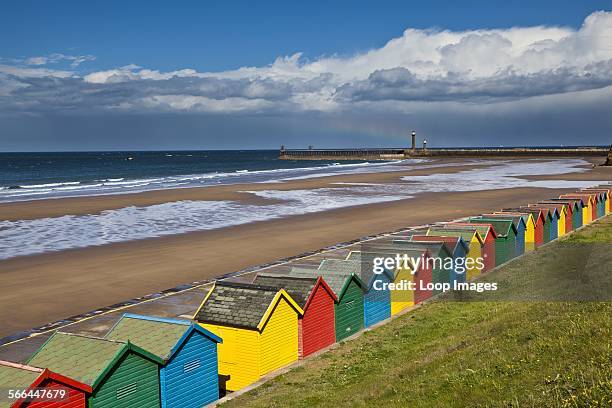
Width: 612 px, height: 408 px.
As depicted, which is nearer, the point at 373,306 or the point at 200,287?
the point at 373,306

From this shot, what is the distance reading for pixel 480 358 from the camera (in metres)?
12.2

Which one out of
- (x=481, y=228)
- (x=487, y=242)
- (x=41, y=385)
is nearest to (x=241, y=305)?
(x=41, y=385)

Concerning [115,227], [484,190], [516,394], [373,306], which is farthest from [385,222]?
[516,394]

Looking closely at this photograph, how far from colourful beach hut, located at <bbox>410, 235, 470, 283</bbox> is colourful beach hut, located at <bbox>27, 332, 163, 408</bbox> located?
42.2 ft

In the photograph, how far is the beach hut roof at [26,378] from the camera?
9516 millimetres

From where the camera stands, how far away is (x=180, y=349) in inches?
478

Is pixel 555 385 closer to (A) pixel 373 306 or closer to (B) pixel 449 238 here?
(A) pixel 373 306

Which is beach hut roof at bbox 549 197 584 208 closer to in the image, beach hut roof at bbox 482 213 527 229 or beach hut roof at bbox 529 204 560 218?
beach hut roof at bbox 529 204 560 218

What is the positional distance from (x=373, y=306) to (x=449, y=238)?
5258 mm

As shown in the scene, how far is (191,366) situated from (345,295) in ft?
18.8

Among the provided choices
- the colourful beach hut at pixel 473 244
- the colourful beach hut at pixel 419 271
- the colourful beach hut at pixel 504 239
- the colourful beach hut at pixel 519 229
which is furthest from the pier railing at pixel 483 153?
the colourful beach hut at pixel 419 271

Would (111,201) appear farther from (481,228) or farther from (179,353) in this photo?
(179,353)

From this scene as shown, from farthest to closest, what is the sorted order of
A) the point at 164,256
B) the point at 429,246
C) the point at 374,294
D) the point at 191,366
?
the point at 164,256 < the point at 429,246 < the point at 374,294 < the point at 191,366

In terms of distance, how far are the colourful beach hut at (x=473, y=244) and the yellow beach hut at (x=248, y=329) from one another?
10029 millimetres
